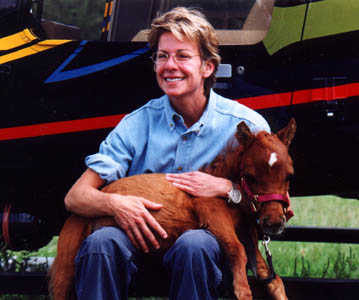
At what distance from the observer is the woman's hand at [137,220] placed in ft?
6.90

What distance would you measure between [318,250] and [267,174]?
300 centimetres

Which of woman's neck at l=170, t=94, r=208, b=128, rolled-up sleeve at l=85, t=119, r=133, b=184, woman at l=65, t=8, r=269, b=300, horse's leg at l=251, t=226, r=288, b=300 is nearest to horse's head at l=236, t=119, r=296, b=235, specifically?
woman at l=65, t=8, r=269, b=300

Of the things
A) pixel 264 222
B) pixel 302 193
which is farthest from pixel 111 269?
pixel 302 193

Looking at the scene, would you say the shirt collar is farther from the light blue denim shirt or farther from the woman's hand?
the woman's hand

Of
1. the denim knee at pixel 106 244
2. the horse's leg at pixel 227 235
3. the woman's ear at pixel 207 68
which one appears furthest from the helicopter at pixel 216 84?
the denim knee at pixel 106 244

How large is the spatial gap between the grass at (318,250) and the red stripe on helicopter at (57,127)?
1245 mm

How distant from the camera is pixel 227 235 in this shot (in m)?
2.07

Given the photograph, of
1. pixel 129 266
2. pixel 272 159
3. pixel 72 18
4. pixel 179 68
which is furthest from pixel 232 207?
pixel 72 18

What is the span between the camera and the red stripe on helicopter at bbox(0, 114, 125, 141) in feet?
9.52

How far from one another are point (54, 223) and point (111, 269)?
4.47ft

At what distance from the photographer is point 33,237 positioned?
316 centimetres

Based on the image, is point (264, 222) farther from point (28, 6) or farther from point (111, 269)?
point (28, 6)

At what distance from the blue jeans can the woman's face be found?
67 cm

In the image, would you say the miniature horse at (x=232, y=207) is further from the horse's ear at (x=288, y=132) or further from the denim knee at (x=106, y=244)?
the denim knee at (x=106, y=244)
